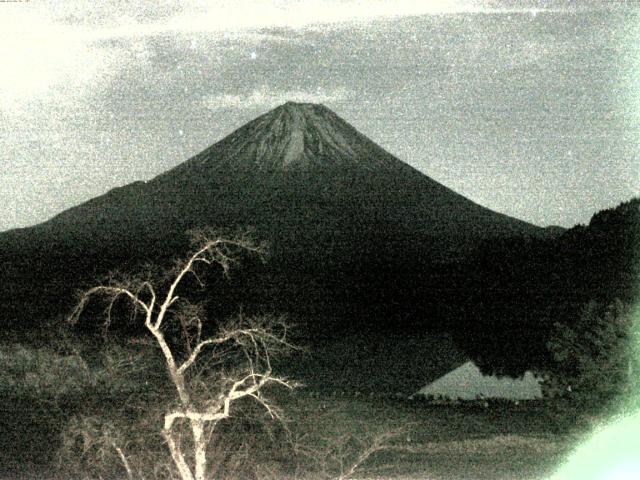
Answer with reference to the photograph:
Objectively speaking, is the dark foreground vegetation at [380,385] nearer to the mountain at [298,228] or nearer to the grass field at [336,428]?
the grass field at [336,428]

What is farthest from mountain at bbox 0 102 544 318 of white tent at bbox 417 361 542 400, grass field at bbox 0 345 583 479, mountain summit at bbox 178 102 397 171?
grass field at bbox 0 345 583 479

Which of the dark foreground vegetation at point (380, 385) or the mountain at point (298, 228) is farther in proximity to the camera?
the mountain at point (298, 228)

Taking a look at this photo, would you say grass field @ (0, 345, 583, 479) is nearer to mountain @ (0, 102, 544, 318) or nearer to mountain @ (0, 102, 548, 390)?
mountain @ (0, 102, 548, 390)

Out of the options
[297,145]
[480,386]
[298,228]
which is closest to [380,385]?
[480,386]

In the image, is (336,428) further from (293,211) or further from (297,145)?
(297,145)

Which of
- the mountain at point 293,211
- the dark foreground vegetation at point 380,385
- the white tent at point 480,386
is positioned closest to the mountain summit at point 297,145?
the mountain at point 293,211

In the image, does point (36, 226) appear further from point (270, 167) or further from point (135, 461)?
point (135, 461)
